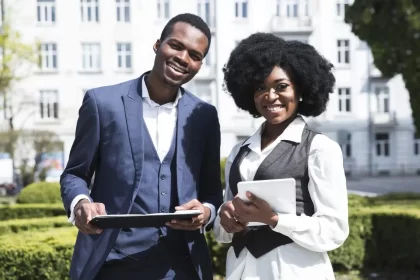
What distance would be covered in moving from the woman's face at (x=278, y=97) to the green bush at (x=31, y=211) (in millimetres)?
10173

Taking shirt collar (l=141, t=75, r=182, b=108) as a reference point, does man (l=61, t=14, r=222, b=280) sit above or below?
below

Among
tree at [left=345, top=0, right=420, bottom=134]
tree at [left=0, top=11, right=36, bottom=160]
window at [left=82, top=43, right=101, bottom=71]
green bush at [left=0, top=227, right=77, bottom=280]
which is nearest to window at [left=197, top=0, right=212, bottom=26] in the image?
window at [left=82, top=43, right=101, bottom=71]

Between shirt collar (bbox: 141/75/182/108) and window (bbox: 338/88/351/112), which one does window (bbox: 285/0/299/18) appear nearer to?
window (bbox: 338/88/351/112)

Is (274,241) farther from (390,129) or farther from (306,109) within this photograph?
(390,129)

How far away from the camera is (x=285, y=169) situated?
2.82m

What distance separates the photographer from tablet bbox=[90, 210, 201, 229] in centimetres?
270

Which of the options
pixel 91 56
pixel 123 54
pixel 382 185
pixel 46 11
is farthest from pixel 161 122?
pixel 46 11

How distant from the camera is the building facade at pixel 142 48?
32.6 meters

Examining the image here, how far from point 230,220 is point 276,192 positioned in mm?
257

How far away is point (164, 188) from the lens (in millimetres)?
3059

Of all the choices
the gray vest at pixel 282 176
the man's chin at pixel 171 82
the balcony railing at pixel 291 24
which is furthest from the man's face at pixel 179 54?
the balcony railing at pixel 291 24

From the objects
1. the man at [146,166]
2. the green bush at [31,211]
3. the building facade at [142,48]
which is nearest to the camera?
the man at [146,166]

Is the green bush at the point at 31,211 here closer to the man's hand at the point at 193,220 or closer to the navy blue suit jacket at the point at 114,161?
the navy blue suit jacket at the point at 114,161

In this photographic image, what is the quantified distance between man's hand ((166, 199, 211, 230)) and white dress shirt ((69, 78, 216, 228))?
0.33ft
